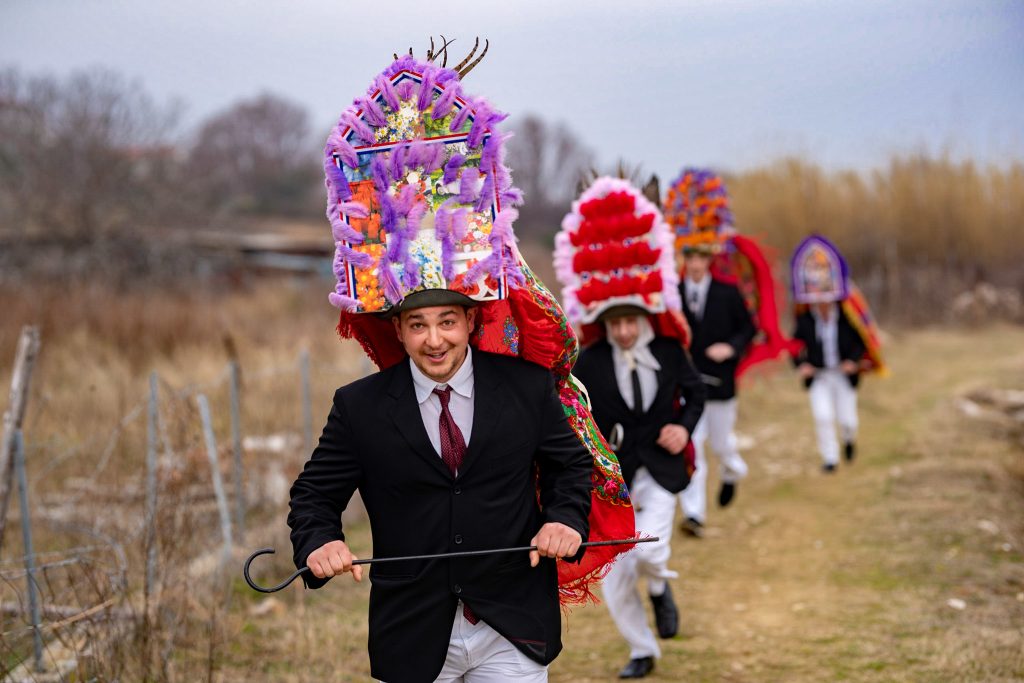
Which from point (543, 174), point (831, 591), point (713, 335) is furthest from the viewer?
point (543, 174)

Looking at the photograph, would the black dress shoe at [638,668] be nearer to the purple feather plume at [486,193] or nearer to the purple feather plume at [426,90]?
the purple feather plume at [486,193]

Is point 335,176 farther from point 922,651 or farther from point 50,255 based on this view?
point 50,255

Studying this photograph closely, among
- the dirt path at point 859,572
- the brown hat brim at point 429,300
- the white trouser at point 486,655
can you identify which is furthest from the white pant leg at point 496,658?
the dirt path at point 859,572

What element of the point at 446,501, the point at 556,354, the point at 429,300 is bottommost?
the point at 446,501

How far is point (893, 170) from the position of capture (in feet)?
84.2

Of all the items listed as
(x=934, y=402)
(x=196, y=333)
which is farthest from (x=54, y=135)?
(x=934, y=402)

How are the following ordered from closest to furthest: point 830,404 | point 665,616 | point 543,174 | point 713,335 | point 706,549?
point 665,616 < point 706,549 < point 713,335 < point 830,404 < point 543,174

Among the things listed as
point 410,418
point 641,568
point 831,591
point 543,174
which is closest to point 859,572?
point 831,591

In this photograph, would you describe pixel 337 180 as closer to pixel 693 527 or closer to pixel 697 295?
pixel 697 295

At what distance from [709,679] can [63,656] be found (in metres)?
3.25

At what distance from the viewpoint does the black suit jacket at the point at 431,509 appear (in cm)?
343

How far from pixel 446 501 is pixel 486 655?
0.53m

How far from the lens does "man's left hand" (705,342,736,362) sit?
28.2ft

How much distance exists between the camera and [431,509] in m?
3.43
